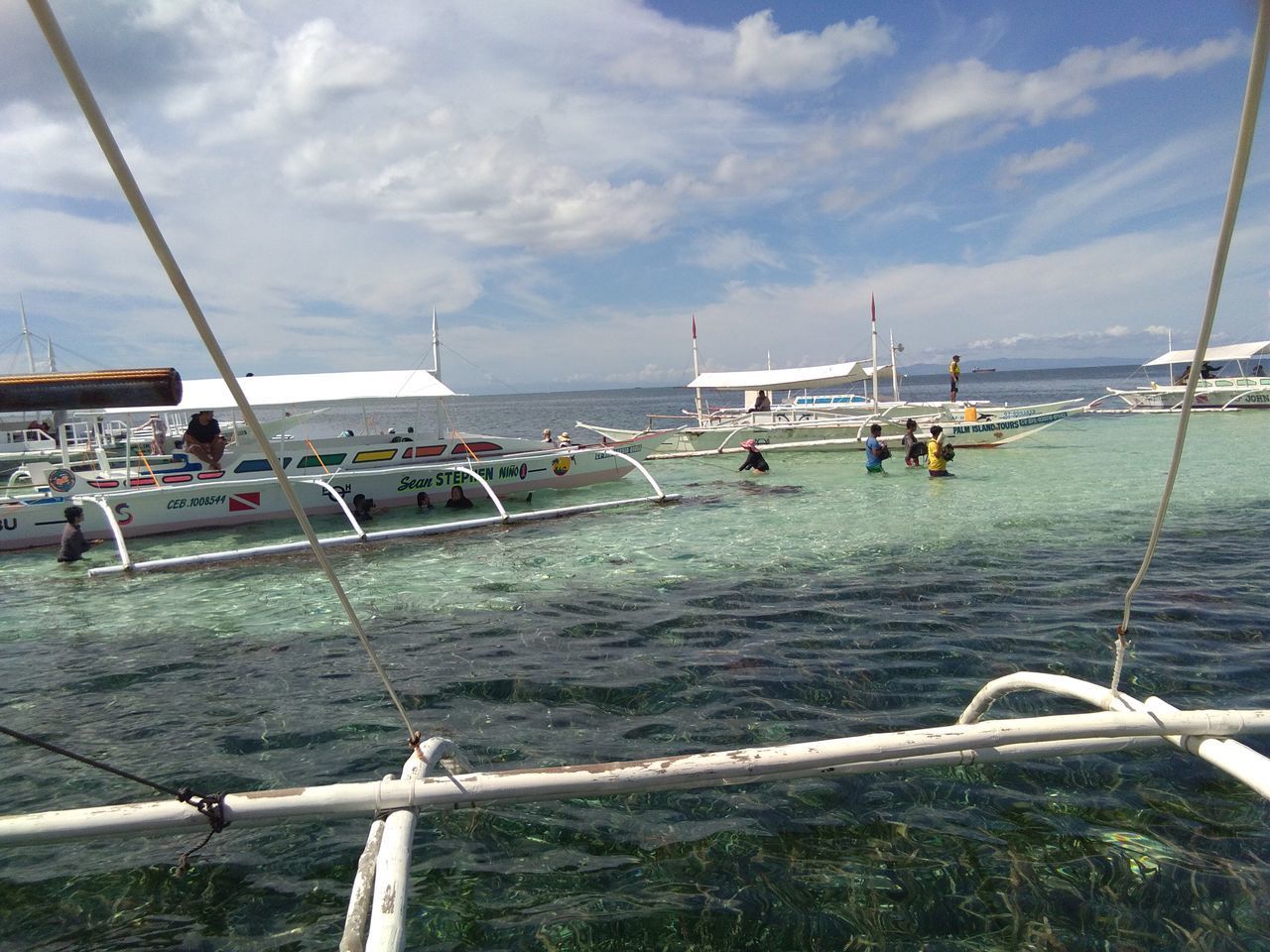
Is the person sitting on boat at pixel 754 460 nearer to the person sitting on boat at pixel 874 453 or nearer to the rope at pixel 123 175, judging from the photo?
the person sitting on boat at pixel 874 453

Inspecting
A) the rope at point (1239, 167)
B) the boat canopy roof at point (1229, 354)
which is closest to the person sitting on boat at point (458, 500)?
the rope at point (1239, 167)

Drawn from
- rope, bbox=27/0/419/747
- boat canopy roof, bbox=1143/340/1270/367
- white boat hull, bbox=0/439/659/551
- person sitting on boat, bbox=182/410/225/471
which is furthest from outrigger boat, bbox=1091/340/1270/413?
rope, bbox=27/0/419/747

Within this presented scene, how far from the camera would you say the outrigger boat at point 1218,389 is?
121ft

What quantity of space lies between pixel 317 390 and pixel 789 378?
62.0ft

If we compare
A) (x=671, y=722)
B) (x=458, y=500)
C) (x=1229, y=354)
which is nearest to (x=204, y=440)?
(x=458, y=500)

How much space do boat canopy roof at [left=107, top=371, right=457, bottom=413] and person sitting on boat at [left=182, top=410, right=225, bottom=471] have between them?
0.52m

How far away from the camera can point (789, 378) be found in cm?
2944

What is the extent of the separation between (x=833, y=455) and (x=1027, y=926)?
73.8 ft

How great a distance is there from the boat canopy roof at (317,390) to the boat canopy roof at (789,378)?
15.5 m

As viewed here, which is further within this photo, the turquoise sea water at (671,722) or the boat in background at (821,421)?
the boat in background at (821,421)

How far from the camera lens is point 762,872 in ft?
11.9

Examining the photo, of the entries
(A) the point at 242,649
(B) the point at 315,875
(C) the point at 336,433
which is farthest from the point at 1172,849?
(C) the point at 336,433

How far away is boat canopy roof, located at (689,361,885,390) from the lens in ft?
92.6

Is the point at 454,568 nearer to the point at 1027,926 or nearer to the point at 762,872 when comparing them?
the point at 762,872
